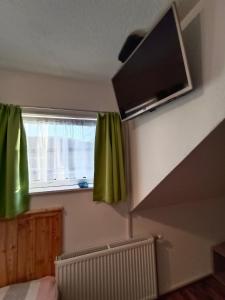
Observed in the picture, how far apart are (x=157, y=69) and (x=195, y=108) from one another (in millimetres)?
304

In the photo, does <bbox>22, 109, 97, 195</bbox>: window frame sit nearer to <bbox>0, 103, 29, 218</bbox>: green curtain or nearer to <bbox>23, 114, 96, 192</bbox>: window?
<bbox>23, 114, 96, 192</bbox>: window

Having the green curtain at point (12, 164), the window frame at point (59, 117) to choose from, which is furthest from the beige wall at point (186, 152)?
the green curtain at point (12, 164)

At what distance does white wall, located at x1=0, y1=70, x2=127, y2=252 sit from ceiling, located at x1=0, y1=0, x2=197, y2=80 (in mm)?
132

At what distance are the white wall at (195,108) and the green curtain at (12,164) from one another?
105 centimetres

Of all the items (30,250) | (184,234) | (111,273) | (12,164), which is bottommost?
(111,273)

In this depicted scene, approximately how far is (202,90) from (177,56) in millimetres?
221

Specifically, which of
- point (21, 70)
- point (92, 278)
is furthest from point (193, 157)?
point (21, 70)

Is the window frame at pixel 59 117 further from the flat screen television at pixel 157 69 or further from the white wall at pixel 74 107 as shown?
the flat screen television at pixel 157 69

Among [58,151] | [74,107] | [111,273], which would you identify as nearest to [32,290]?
[111,273]

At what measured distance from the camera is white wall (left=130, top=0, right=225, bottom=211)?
0.88m

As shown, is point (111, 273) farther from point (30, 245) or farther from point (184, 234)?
point (184, 234)

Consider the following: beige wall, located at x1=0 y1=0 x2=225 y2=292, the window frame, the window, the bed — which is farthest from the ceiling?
the bed

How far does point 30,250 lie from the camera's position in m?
1.54

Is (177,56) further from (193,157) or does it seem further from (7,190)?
(7,190)
